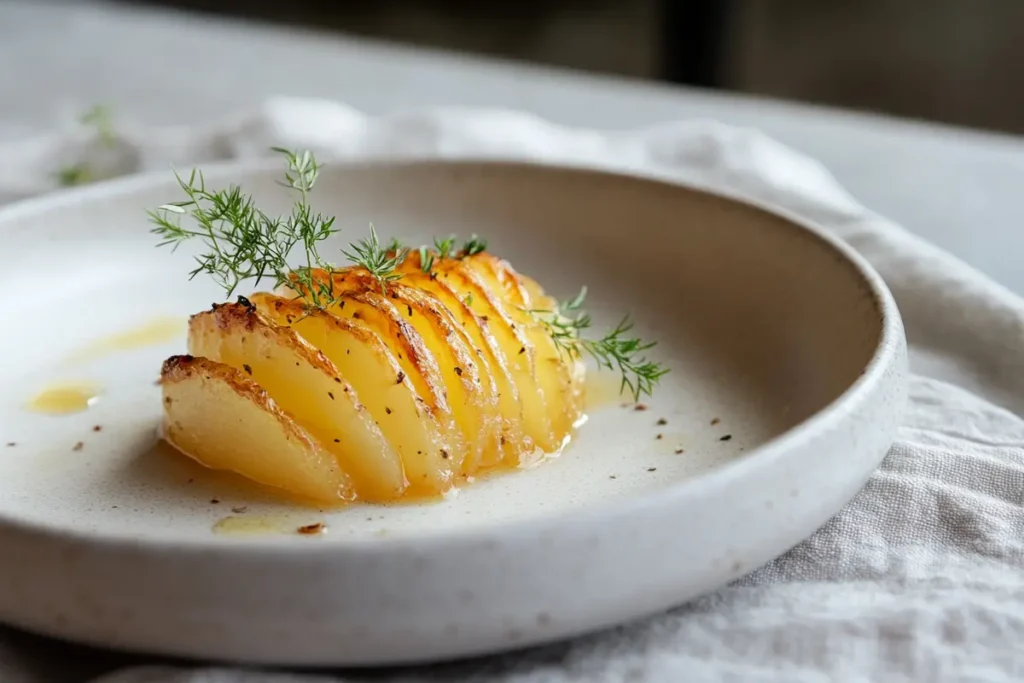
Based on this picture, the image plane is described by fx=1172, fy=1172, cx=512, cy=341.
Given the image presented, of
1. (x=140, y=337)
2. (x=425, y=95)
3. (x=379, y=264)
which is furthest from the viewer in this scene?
(x=425, y=95)

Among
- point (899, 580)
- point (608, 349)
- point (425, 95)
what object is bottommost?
point (899, 580)

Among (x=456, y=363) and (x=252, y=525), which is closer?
(x=252, y=525)

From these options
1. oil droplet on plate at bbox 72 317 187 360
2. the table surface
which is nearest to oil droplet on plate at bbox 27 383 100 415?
oil droplet on plate at bbox 72 317 187 360

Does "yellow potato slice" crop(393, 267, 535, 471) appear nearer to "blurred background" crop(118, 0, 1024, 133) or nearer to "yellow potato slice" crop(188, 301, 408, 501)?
"yellow potato slice" crop(188, 301, 408, 501)

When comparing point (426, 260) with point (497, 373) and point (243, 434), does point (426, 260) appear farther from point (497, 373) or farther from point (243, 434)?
point (243, 434)

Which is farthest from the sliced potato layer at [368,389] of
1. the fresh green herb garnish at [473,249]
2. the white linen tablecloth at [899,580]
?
the white linen tablecloth at [899,580]

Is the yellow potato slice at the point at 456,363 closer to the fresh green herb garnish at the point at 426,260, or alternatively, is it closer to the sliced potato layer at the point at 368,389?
the sliced potato layer at the point at 368,389

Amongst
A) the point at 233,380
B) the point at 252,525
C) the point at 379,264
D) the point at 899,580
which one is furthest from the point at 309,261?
the point at 899,580
